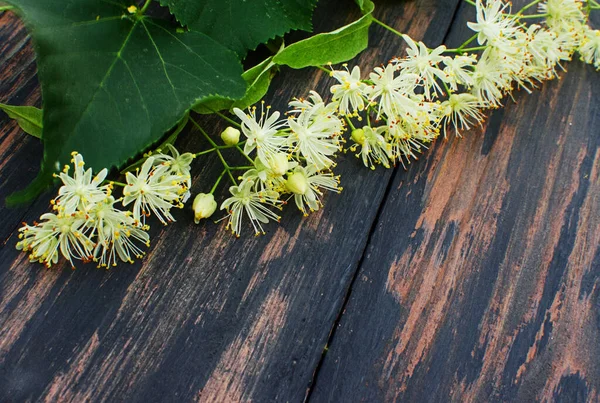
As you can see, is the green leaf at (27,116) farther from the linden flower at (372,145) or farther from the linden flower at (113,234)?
the linden flower at (372,145)

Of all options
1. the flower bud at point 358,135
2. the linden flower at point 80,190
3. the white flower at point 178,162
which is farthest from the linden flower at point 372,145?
the linden flower at point 80,190

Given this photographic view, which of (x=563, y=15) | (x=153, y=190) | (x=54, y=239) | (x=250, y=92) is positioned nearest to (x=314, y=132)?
(x=250, y=92)

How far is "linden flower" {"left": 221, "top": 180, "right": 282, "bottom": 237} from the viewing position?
0.74 m

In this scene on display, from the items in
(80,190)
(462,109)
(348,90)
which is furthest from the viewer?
(462,109)

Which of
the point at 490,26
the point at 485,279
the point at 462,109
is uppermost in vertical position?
the point at 490,26

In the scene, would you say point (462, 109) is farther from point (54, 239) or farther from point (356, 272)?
point (54, 239)

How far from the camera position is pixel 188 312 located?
27.8 inches

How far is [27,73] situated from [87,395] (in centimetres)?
48

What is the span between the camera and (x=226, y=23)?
77 cm

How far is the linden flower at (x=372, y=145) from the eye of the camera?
79cm

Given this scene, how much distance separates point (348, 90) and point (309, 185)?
0.13 m

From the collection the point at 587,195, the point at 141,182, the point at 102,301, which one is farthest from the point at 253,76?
the point at 587,195

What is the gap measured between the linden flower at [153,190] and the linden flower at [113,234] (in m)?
0.02

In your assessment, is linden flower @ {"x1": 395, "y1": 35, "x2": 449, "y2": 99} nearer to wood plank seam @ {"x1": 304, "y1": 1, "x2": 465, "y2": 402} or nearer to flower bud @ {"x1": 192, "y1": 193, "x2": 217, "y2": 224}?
wood plank seam @ {"x1": 304, "y1": 1, "x2": 465, "y2": 402}
